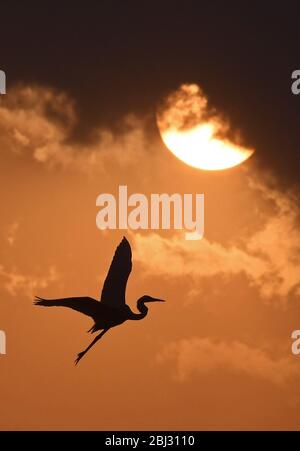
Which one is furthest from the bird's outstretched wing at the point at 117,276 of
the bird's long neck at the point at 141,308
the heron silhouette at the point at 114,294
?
the bird's long neck at the point at 141,308

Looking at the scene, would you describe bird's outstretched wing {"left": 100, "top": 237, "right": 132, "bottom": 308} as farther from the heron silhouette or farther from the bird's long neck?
the bird's long neck

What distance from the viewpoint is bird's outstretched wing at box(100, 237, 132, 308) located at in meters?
39.8

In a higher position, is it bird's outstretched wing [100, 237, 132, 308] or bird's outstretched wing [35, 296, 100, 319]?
bird's outstretched wing [100, 237, 132, 308]

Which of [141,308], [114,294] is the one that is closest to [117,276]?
[114,294]

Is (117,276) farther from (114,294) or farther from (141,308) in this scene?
(141,308)

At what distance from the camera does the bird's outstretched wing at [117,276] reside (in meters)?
39.8

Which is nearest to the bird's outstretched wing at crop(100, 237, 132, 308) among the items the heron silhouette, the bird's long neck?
the heron silhouette

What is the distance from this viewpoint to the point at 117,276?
39844mm

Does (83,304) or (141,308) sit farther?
(141,308)

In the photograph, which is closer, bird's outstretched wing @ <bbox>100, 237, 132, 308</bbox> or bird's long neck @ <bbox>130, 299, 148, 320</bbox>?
bird's outstretched wing @ <bbox>100, 237, 132, 308</bbox>

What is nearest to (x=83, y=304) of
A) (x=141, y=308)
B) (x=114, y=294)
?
(x=114, y=294)

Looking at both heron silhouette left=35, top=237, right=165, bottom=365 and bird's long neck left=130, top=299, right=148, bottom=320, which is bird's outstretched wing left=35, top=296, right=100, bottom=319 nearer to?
heron silhouette left=35, top=237, right=165, bottom=365
